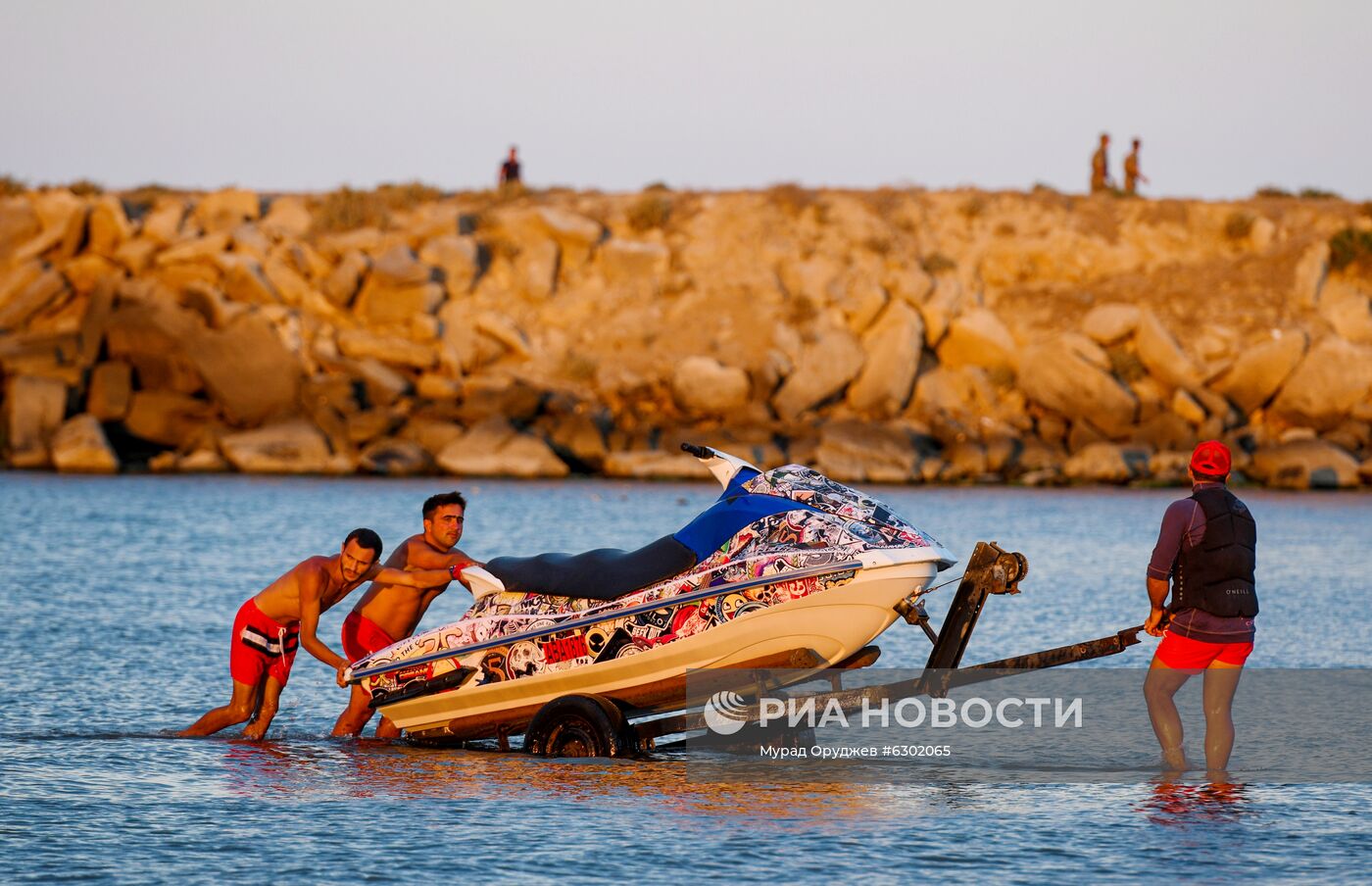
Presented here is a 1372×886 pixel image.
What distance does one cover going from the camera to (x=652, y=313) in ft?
170

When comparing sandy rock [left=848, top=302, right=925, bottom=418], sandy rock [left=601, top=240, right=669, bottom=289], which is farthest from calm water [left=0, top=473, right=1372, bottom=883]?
sandy rock [left=601, top=240, right=669, bottom=289]

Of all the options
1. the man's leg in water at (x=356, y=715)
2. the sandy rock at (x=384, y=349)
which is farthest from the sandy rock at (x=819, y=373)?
the man's leg in water at (x=356, y=715)

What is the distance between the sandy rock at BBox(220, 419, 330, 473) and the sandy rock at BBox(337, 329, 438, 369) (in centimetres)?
A: 435

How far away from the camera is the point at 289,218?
177 ft

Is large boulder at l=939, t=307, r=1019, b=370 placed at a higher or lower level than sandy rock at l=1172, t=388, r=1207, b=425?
higher

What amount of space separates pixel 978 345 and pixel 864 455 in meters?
9.46

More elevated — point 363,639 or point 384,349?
point 384,349

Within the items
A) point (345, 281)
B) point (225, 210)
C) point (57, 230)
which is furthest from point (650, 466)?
point (57, 230)

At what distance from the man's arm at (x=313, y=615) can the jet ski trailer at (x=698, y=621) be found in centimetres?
32

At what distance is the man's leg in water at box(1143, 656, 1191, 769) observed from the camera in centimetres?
952

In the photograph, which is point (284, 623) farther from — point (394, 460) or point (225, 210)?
point (225, 210)

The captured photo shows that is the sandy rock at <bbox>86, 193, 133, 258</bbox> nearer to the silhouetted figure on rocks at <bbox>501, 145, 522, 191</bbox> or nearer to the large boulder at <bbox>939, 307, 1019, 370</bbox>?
the silhouetted figure on rocks at <bbox>501, 145, 522, 191</bbox>

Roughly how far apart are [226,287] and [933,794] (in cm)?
4191

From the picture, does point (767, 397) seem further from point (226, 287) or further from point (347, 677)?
point (347, 677)
